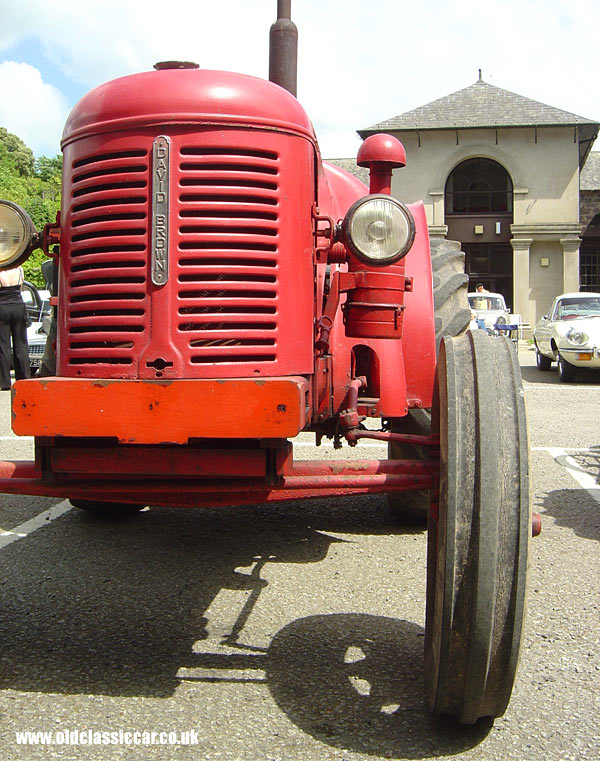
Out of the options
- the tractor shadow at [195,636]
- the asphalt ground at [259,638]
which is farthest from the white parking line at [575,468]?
the tractor shadow at [195,636]

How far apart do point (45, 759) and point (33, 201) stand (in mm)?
35747

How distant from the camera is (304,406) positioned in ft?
9.58

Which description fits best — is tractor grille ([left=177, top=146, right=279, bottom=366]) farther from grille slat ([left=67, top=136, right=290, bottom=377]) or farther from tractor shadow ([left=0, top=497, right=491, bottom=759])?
tractor shadow ([left=0, top=497, right=491, bottom=759])

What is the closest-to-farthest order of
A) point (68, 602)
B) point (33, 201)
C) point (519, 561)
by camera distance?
point (519, 561), point (68, 602), point (33, 201)

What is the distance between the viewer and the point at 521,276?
98.8ft

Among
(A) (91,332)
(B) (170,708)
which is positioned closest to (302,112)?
(A) (91,332)

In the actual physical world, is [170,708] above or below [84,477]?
below

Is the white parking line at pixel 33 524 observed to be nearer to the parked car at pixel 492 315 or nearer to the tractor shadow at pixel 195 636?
the tractor shadow at pixel 195 636

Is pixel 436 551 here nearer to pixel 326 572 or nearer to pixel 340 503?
pixel 326 572

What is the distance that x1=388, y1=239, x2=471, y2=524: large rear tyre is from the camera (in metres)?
4.82

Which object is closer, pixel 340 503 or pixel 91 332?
pixel 91 332

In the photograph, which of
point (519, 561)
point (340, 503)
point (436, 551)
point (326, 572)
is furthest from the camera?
point (340, 503)

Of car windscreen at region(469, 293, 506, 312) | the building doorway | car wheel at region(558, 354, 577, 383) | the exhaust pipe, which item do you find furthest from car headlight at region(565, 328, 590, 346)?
the building doorway

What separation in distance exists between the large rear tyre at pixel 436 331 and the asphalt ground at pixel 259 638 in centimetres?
18
